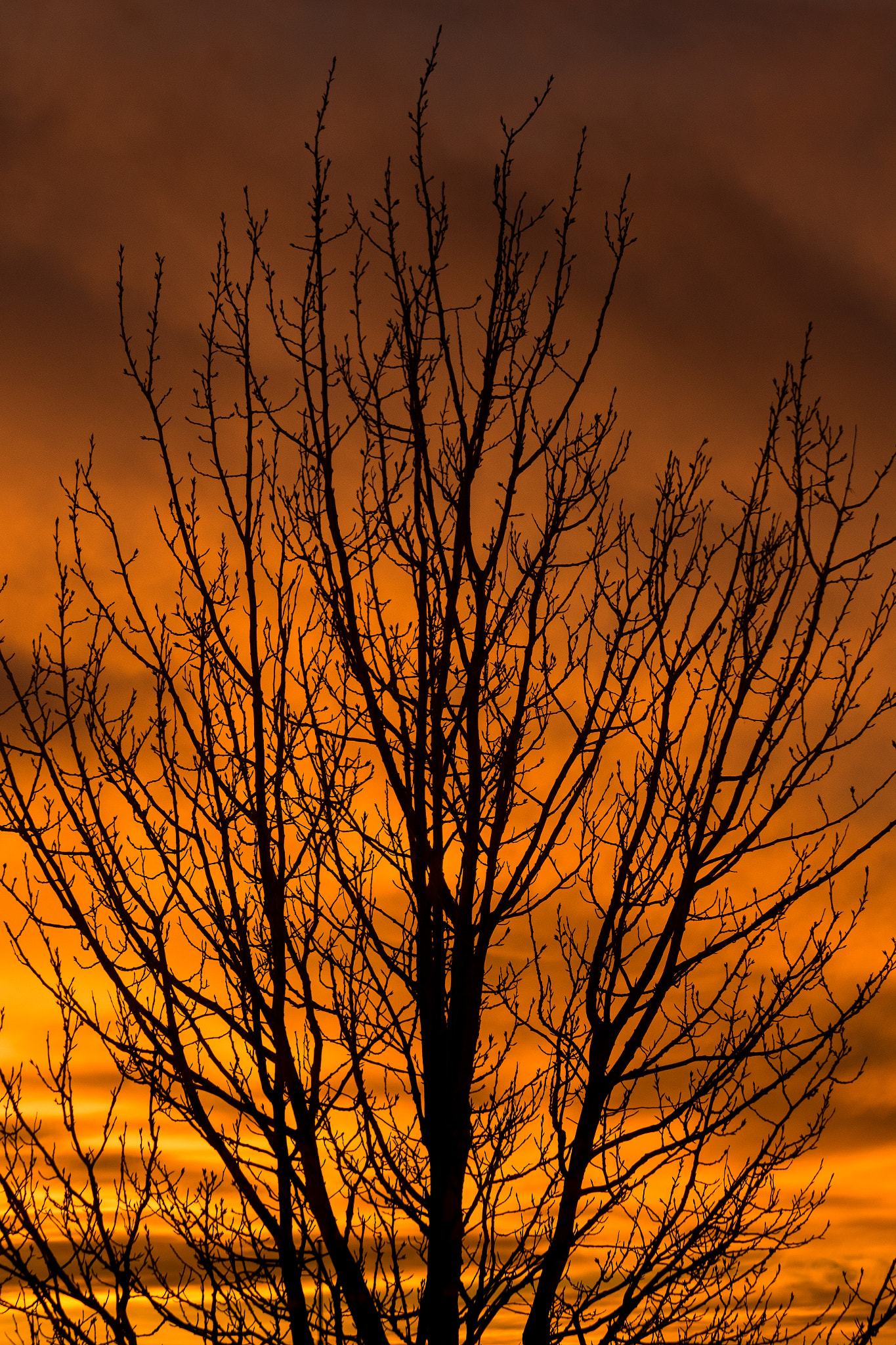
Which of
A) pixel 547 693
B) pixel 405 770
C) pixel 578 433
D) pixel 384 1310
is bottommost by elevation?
pixel 384 1310

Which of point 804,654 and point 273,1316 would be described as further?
point 804,654

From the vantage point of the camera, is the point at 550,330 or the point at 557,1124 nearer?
the point at 557,1124

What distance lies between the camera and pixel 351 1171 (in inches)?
179

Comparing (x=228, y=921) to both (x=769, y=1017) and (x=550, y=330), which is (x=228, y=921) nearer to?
(x=769, y=1017)

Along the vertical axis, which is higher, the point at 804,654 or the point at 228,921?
the point at 804,654

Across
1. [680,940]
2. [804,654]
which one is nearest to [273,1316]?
[680,940]

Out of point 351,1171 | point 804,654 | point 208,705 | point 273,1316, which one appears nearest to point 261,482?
point 208,705

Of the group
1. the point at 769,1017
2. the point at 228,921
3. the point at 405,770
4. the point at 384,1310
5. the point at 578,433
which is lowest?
the point at 384,1310

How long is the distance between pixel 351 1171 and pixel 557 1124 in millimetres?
749

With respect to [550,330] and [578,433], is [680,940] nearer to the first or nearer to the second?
[578,433]

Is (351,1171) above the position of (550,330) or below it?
below

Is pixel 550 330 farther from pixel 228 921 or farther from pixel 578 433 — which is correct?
pixel 228 921

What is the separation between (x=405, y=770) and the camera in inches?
183

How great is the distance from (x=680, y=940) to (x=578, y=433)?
2.04 metres
